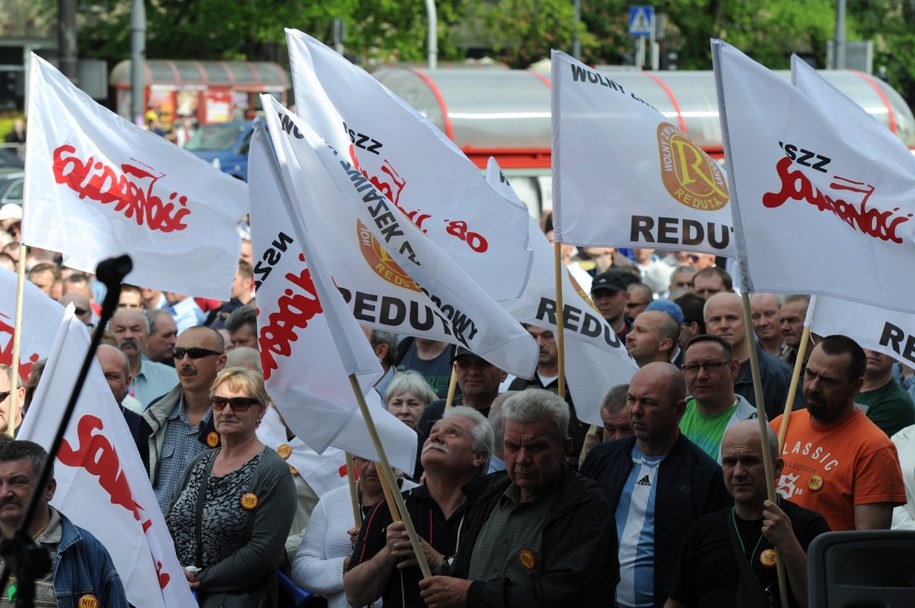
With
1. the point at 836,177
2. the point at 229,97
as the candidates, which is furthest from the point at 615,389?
the point at 229,97

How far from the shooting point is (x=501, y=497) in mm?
5621

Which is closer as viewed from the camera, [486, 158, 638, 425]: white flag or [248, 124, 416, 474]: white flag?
[248, 124, 416, 474]: white flag

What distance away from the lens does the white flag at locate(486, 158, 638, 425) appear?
25.5ft

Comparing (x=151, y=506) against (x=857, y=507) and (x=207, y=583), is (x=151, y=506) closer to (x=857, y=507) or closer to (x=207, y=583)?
(x=207, y=583)

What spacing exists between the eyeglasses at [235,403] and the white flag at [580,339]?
1646 millimetres

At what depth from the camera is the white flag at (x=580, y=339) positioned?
7.77 meters

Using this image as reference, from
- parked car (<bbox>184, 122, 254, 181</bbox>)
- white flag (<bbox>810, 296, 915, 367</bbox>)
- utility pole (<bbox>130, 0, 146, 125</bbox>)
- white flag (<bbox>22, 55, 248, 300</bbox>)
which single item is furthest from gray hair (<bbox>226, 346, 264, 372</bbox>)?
parked car (<bbox>184, 122, 254, 181</bbox>)

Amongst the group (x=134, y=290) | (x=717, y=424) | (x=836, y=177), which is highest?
(x=836, y=177)

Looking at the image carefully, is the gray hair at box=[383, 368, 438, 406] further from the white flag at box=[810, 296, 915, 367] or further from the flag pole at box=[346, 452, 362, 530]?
the white flag at box=[810, 296, 915, 367]

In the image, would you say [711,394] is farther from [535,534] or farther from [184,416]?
[184,416]

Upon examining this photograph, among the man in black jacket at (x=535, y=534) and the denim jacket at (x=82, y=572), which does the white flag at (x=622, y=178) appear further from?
the denim jacket at (x=82, y=572)

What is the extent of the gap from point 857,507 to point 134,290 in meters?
6.69

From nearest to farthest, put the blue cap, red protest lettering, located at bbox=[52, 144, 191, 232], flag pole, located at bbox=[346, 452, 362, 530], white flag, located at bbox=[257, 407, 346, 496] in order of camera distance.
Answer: flag pole, located at bbox=[346, 452, 362, 530], white flag, located at bbox=[257, 407, 346, 496], red protest lettering, located at bbox=[52, 144, 191, 232], the blue cap

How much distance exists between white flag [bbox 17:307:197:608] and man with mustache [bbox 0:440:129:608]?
1.02ft
